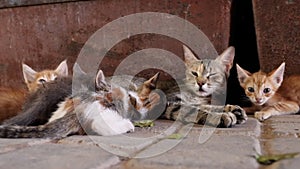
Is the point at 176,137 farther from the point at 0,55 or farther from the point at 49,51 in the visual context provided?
the point at 0,55

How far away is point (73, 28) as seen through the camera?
2314mm

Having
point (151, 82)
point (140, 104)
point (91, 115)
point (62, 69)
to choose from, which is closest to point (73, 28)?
point (62, 69)

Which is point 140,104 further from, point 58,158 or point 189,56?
point 58,158

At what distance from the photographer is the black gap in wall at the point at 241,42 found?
2.22m

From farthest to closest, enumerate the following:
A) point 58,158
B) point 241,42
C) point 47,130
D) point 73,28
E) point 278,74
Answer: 1. point 241,42
2. point 73,28
3. point 278,74
4. point 47,130
5. point 58,158

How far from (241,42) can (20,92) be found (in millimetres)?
Answer: 1386

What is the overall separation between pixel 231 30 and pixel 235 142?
113 centimetres

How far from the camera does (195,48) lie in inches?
84.1

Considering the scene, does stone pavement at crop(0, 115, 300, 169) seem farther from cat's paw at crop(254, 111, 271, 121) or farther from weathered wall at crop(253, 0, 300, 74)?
weathered wall at crop(253, 0, 300, 74)

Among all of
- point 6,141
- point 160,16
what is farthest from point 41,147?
point 160,16

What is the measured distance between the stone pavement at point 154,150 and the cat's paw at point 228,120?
2.2 inches

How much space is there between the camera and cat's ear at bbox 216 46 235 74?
2.01 metres

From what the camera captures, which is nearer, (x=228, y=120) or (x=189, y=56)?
(x=228, y=120)

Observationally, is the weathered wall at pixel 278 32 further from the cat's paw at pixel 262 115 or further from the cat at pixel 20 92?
the cat at pixel 20 92
